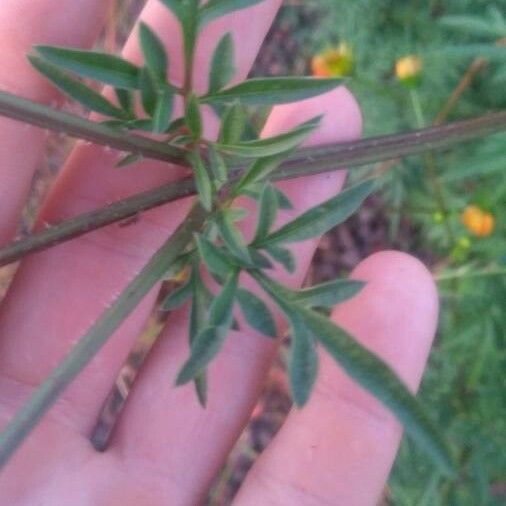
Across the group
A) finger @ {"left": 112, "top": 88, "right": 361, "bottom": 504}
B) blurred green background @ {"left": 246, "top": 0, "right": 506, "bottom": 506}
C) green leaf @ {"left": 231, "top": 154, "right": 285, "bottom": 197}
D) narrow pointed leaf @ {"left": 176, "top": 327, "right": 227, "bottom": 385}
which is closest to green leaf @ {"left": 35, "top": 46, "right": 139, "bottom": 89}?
green leaf @ {"left": 231, "top": 154, "right": 285, "bottom": 197}

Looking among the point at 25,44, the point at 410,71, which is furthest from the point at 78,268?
the point at 410,71

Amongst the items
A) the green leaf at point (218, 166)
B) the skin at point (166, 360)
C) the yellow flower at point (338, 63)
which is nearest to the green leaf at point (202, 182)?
the green leaf at point (218, 166)

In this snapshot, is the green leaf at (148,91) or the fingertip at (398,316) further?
the fingertip at (398,316)

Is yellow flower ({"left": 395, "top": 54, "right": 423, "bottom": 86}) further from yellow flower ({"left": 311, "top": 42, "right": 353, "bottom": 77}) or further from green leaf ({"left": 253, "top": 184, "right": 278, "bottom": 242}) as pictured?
green leaf ({"left": 253, "top": 184, "right": 278, "bottom": 242})

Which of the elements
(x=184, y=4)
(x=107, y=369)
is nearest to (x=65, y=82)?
(x=184, y=4)

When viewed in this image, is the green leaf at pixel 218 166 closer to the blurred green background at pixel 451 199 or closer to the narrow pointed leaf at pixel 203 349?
the narrow pointed leaf at pixel 203 349

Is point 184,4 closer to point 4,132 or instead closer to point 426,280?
point 4,132
